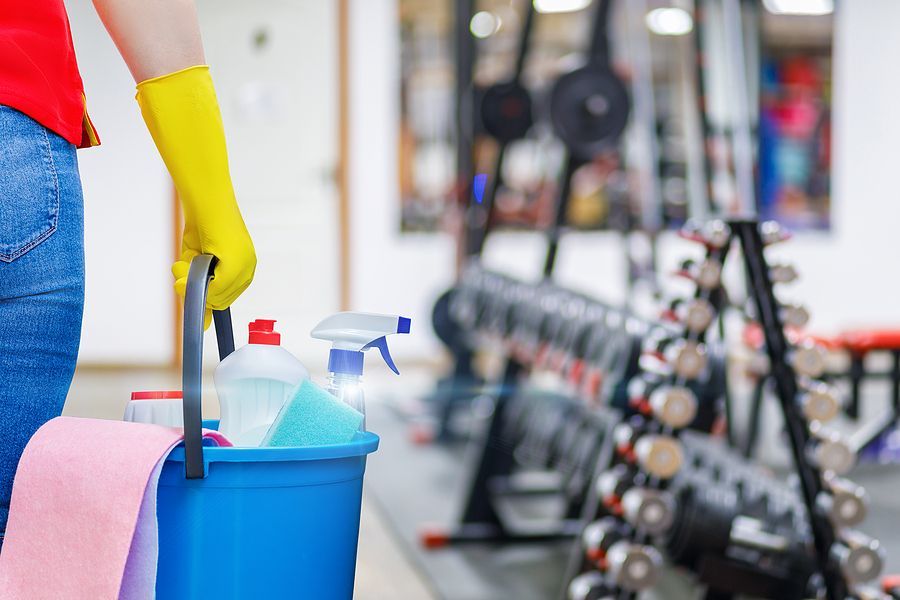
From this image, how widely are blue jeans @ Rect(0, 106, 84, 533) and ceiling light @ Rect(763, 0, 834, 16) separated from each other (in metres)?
7.10

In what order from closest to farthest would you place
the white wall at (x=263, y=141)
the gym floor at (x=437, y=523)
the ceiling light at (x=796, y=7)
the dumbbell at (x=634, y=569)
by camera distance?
the white wall at (x=263, y=141) → the dumbbell at (x=634, y=569) → the gym floor at (x=437, y=523) → the ceiling light at (x=796, y=7)

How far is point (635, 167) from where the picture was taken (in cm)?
634

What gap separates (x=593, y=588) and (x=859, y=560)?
45cm

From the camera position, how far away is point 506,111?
3711 mm

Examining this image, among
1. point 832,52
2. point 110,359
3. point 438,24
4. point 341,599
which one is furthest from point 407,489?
point 832,52

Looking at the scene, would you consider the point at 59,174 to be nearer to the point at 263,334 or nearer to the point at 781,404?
the point at 263,334

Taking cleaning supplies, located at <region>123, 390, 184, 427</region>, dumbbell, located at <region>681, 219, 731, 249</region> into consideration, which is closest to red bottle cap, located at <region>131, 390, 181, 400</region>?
cleaning supplies, located at <region>123, 390, 184, 427</region>

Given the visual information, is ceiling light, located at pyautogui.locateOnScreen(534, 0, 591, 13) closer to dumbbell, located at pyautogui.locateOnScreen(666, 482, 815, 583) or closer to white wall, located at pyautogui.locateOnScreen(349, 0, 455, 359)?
white wall, located at pyautogui.locateOnScreen(349, 0, 455, 359)

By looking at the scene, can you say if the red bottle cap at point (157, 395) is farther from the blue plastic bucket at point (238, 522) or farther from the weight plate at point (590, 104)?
the weight plate at point (590, 104)

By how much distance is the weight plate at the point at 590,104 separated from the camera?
2711mm

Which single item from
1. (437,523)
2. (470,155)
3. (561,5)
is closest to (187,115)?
(437,523)

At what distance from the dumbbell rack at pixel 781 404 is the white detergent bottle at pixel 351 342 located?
0.97m

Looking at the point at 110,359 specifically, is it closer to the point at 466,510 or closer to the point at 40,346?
the point at 40,346

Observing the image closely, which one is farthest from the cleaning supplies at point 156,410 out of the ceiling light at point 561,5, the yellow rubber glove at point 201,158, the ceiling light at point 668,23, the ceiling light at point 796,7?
the ceiling light at point 796,7
